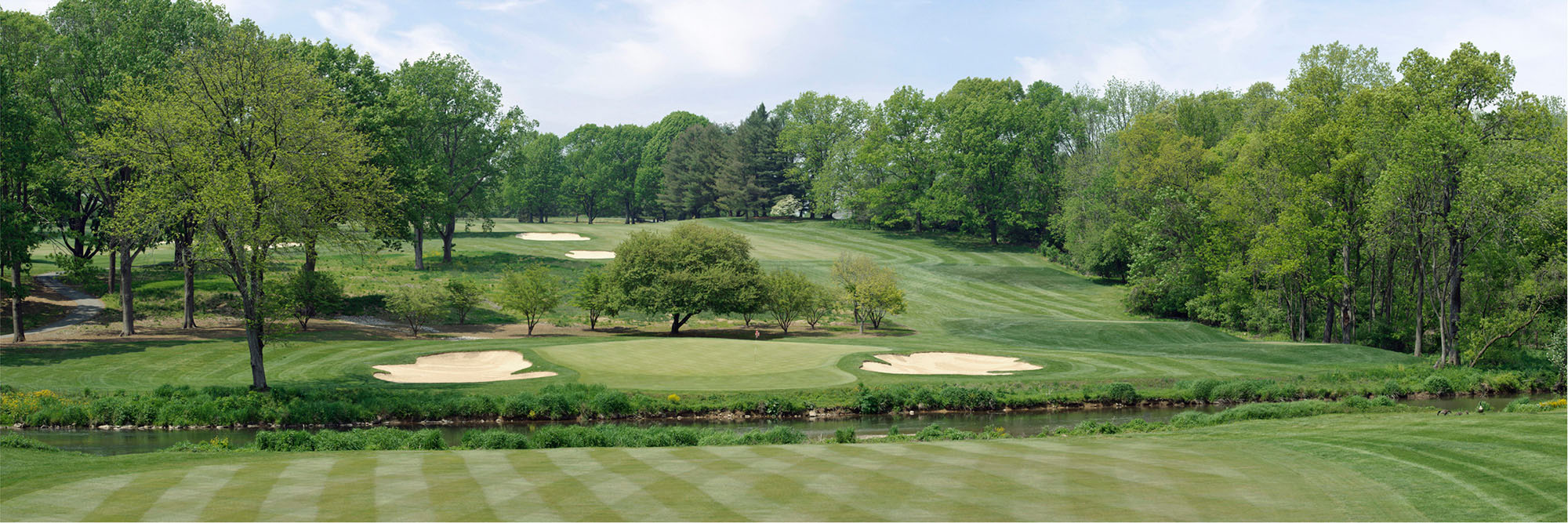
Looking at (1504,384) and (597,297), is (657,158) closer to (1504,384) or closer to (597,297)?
(597,297)

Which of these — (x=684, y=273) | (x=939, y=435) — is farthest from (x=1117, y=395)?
(x=684, y=273)

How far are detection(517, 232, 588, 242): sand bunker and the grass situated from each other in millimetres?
14032

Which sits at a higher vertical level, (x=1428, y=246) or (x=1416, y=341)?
(x=1428, y=246)

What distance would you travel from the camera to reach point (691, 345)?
129 ft

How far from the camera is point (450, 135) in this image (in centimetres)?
6506

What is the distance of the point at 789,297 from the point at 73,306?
1417 inches

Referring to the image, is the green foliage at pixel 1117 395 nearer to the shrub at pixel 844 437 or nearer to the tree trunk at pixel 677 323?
the shrub at pixel 844 437

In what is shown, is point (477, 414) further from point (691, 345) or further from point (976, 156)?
point (976, 156)

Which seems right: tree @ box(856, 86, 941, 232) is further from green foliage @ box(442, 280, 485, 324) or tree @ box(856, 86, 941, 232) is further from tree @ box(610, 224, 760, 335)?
green foliage @ box(442, 280, 485, 324)

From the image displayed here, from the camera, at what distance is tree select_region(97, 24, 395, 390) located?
2720 cm

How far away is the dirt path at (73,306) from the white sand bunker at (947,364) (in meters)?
36.4

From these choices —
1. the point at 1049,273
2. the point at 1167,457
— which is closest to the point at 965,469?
the point at 1167,457

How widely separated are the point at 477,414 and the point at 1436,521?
24933 millimetres

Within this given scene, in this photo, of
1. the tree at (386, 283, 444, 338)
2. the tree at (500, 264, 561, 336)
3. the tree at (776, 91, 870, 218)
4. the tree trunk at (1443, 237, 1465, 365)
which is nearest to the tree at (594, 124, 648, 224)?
the tree at (776, 91, 870, 218)
